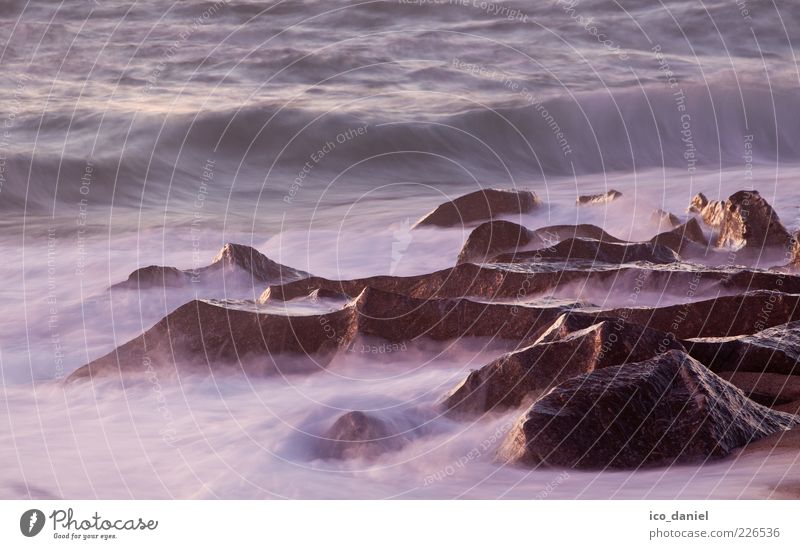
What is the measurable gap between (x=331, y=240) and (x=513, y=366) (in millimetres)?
6444

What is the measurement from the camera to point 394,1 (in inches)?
676

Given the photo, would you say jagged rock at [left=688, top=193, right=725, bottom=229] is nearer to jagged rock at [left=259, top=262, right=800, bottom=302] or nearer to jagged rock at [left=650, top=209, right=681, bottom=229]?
jagged rock at [left=650, top=209, right=681, bottom=229]

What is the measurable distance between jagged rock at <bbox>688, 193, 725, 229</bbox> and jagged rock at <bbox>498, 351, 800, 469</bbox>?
5.81m

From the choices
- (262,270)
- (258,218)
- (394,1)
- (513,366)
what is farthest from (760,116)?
(513,366)

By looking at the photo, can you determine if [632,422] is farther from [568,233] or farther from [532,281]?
[568,233]

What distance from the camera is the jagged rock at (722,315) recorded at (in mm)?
8789

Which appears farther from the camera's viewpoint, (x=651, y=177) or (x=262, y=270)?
(x=651, y=177)

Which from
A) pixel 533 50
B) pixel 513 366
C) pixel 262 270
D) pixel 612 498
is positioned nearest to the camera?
pixel 612 498

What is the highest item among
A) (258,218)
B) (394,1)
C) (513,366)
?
(394,1)

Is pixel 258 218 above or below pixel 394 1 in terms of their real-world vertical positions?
below

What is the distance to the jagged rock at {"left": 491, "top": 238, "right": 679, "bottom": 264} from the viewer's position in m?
10.7

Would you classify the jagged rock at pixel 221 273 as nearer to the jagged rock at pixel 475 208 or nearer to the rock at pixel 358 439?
the jagged rock at pixel 475 208

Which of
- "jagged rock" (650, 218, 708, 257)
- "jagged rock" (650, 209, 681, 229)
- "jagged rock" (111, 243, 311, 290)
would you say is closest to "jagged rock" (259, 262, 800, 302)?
"jagged rock" (111, 243, 311, 290)
